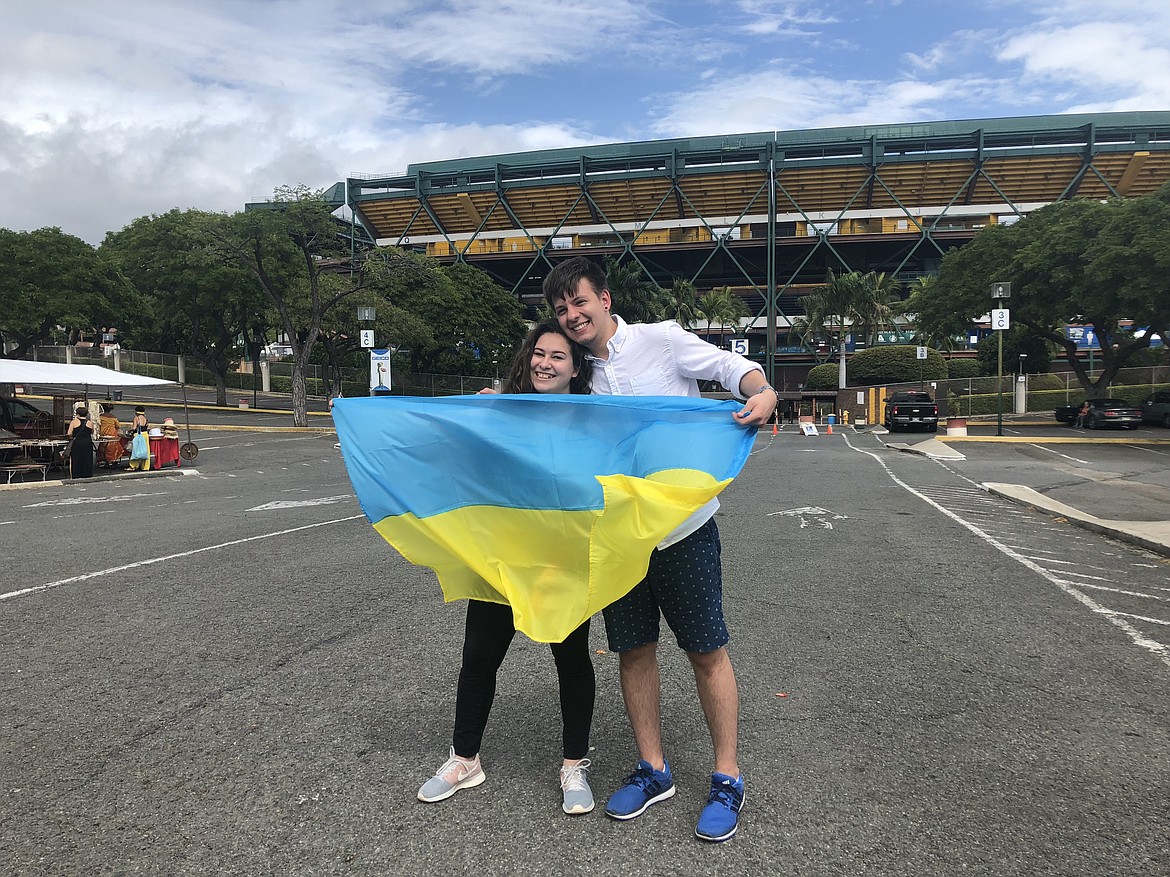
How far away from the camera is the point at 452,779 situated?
10.0ft

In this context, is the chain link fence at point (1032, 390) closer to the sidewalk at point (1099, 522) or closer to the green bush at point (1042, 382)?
the green bush at point (1042, 382)

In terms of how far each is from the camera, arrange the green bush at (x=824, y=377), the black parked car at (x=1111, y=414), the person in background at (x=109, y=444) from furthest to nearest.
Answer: the green bush at (x=824, y=377) → the black parked car at (x=1111, y=414) → the person in background at (x=109, y=444)

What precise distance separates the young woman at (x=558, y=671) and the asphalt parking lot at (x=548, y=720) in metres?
0.11

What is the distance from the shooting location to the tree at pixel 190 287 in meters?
42.3

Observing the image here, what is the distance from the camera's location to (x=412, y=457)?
3189mm

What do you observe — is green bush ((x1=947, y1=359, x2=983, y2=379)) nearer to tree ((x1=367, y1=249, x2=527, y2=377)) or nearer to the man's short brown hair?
tree ((x1=367, y1=249, x2=527, y2=377))

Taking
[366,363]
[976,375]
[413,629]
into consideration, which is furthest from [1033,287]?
[366,363]

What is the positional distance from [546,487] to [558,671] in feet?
2.35

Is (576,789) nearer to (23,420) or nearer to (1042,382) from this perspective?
(23,420)

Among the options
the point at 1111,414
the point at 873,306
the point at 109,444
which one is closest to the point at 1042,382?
the point at 873,306

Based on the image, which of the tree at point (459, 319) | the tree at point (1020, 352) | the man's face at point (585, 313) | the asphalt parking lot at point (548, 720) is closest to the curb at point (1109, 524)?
the asphalt parking lot at point (548, 720)

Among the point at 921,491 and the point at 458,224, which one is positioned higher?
the point at 458,224

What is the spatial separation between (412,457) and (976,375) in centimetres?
5813

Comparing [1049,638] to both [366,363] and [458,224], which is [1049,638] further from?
[458,224]
